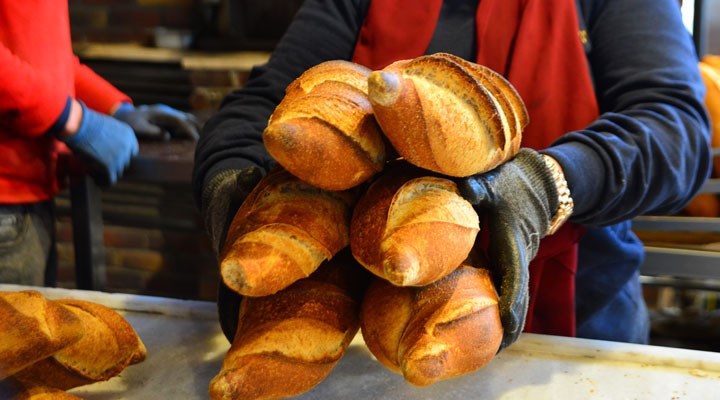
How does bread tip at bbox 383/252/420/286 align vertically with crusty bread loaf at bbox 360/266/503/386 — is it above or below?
above

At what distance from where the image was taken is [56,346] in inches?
25.0

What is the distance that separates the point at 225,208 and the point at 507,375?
1.22ft

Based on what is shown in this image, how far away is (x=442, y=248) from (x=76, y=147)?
1003 millimetres

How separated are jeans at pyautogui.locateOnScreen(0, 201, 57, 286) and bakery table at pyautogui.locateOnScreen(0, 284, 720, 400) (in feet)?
1.67

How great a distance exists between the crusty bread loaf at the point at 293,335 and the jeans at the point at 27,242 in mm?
788

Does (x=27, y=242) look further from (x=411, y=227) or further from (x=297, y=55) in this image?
(x=411, y=227)

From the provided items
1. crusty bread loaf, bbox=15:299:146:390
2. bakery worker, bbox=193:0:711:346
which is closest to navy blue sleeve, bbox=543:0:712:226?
bakery worker, bbox=193:0:711:346

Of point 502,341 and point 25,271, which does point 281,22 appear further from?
point 502,341

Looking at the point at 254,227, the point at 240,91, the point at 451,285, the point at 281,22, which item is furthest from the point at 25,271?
the point at 281,22

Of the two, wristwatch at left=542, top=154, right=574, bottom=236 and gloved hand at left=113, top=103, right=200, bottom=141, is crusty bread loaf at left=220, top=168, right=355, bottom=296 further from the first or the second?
gloved hand at left=113, top=103, right=200, bottom=141

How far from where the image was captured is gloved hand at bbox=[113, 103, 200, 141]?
1596mm

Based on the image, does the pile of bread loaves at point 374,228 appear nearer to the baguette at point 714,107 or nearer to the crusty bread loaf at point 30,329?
the crusty bread loaf at point 30,329

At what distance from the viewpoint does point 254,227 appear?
573 millimetres

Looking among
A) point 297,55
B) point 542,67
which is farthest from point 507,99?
point 297,55
